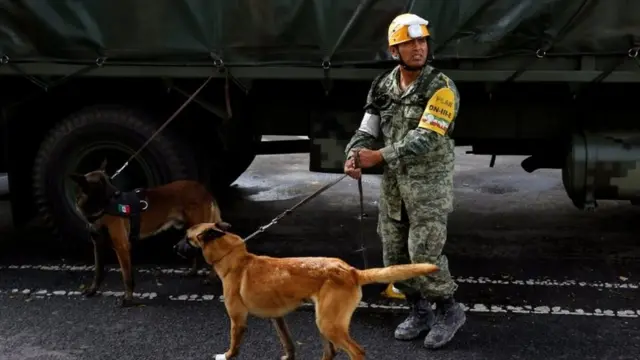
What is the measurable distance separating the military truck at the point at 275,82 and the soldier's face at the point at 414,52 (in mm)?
1005

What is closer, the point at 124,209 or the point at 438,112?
the point at 438,112

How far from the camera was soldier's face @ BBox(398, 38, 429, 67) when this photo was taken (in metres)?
3.79

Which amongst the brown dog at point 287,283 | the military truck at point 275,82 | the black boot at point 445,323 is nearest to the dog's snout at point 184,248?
the brown dog at point 287,283

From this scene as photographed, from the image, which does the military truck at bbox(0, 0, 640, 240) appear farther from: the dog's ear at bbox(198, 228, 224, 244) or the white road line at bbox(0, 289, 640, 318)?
the dog's ear at bbox(198, 228, 224, 244)

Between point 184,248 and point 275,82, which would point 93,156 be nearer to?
point 275,82

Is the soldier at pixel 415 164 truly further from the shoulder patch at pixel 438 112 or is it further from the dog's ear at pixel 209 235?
the dog's ear at pixel 209 235

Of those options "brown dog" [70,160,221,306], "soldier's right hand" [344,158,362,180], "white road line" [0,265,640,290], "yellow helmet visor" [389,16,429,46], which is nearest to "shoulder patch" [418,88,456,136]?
"yellow helmet visor" [389,16,429,46]

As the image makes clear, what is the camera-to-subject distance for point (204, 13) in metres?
4.95

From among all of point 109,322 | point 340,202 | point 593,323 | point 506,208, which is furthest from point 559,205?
point 109,322

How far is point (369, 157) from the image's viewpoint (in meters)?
3.93

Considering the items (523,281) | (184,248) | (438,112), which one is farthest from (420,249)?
(523,281)

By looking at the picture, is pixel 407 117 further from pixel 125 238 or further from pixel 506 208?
pixel 506 208

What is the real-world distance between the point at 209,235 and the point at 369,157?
93cm

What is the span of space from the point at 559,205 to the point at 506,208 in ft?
1.84
